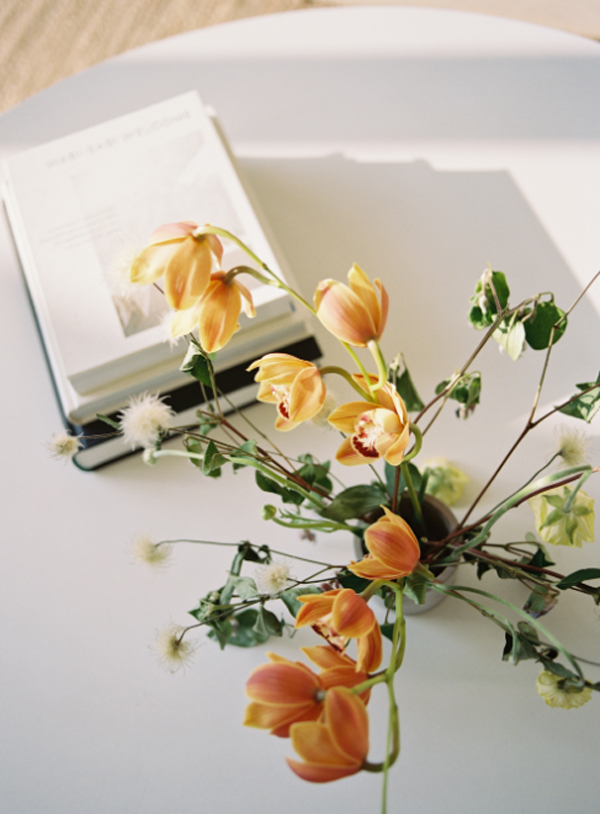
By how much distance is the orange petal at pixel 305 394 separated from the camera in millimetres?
363

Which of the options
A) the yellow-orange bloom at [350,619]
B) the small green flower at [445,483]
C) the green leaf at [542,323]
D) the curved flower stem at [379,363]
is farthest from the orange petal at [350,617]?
the small green flower at [445,483]

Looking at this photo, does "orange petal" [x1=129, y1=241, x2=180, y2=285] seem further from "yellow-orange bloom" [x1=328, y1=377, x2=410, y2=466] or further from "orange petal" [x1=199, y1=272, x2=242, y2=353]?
"yellow-orange bloom" [x1=328, y1=377, x2=410, y2=466]

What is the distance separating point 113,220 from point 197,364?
397mm

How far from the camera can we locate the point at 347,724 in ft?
0.94

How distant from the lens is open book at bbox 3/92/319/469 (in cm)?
66

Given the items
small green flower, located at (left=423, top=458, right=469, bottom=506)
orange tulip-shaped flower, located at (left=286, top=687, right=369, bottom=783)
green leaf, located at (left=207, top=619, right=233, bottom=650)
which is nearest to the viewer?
orange tulip-shaped flower, located at (left=286, top=687, right=369, bottom=783)

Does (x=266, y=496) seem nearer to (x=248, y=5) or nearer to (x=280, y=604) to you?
(x=280, y=604)

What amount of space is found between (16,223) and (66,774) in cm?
60

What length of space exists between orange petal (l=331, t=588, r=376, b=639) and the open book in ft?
1.11

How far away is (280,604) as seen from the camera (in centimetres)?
61

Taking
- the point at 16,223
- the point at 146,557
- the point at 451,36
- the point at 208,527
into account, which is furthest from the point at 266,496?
the point at 451,36

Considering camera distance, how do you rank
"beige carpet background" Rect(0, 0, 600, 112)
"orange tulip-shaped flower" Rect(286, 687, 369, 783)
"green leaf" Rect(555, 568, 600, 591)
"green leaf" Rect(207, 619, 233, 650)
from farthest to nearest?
"beige carpet background" Rect(0, 0, 600, 112)
"green leaf" Rect(207, 619, 233, 650)
"green leaf" Rect(555, 568, 600, 591)
"orange tulip-shaped flower" Rect(286, 687, 369, 783)

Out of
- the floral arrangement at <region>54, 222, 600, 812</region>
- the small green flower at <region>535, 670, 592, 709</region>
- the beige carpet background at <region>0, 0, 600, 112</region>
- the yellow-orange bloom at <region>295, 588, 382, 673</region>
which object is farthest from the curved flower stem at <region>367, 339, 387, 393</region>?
the beige carpet background at <region>0, 0, 600, 112</region>

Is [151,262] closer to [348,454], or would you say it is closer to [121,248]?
[348,454]
